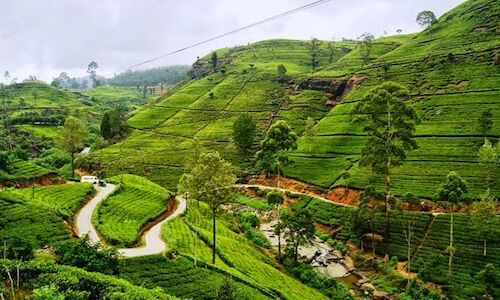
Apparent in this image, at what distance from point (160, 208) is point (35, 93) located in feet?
533

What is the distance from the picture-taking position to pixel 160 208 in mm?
59031

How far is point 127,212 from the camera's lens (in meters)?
52.8

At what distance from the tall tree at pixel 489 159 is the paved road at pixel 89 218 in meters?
52.0

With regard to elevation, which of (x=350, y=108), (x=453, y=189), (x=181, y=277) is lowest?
(x=181, y=277)

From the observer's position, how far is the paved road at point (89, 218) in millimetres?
42406

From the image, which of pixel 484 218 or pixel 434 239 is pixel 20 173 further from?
pixel 484 218

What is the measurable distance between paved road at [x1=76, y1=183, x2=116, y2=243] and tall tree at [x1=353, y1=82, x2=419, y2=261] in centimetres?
3496

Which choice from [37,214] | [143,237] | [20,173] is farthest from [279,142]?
[37,214]

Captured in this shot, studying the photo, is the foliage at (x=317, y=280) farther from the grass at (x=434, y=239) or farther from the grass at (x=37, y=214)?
the grass at (x=37, y=214)

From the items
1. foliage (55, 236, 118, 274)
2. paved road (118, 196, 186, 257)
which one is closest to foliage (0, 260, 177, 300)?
foliage (55, 236, 118, 274)

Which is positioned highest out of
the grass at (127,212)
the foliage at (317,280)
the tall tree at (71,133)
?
the tall tree at (71,133)

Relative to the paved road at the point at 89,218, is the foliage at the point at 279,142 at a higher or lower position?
higher

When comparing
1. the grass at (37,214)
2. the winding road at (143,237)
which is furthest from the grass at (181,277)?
the grass at (37,214)

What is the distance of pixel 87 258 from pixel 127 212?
23.7 meters
